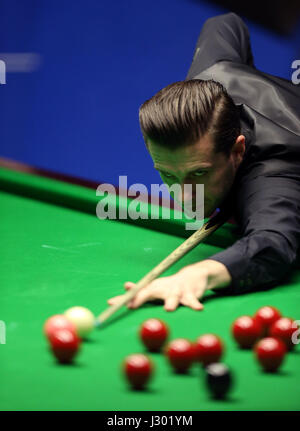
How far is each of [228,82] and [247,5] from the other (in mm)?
2161

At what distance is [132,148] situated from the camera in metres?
5.64

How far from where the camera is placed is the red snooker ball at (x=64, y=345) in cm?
176

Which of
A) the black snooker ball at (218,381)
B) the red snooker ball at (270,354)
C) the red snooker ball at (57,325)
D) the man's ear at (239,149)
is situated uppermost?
the man's ear at (239,149)

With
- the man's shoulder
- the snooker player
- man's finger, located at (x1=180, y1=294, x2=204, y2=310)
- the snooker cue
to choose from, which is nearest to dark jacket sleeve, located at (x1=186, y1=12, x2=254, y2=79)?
the man's shoulder

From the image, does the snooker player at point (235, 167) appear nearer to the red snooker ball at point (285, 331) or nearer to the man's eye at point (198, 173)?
the man's eye at point (198, 173)

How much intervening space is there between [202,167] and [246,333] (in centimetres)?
86

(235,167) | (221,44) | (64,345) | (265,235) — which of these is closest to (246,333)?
(64,345)

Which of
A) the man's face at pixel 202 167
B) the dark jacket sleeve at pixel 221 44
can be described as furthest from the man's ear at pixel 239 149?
the dark jacket sleeve at pixel 221 44

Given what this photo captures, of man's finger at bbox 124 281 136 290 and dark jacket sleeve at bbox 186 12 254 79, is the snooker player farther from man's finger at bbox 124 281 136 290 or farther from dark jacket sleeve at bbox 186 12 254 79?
dark jacket sleeve at bbox 186 12 254 79

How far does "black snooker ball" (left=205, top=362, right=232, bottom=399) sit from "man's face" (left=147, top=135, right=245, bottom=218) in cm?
110

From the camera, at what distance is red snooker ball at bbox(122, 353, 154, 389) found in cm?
162

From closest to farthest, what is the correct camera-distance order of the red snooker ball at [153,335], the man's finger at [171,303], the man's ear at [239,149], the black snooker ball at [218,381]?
1. the black snooker ball at [218,381]
2. the red snooker ball at [153,335]
3. the man's finger at [171,303]
4. the man's ear at [239,149]

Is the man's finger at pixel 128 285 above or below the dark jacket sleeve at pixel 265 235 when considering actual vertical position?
below

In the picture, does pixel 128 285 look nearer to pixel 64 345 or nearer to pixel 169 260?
pixel 169 260
